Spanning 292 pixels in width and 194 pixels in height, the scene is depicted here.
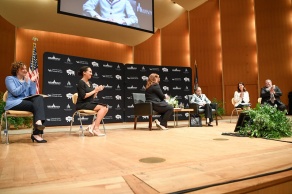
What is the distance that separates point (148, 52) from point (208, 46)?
9.24 ft

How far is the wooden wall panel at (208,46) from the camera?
1032cm

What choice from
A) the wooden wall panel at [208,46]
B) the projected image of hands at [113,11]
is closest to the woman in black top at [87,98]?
the projected image of hands at [113,11]

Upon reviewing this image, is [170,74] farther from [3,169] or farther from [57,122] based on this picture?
[3,169]

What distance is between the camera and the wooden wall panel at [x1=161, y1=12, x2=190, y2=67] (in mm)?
10555

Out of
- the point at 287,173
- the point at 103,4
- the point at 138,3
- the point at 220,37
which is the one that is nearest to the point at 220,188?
the point at 287,173

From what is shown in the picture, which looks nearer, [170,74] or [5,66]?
[5,66]

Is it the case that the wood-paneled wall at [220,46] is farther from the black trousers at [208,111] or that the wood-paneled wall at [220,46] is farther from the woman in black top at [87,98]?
the woman in black top at [87,98]

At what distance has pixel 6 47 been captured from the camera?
7957 mm

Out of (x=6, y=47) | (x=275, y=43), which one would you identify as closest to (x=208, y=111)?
(x=275, y=43)

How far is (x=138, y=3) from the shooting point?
26.5 ft

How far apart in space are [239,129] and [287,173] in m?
2.40

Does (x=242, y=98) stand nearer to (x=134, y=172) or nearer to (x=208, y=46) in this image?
(x=208, y=46)

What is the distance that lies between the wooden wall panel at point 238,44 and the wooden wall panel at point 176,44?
1703mm

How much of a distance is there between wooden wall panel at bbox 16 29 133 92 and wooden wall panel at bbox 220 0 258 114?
4.42 metres
